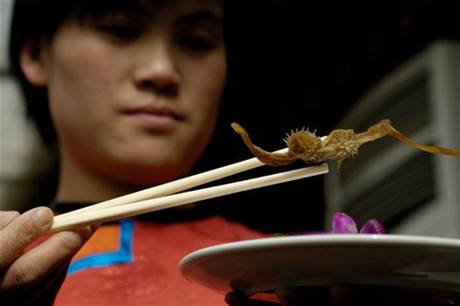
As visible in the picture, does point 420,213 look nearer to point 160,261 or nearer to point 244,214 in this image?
point 244,214

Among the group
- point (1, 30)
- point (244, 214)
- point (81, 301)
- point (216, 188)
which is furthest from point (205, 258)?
point (1, 30)

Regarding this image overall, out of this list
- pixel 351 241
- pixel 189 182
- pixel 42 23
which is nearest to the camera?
pixel 351 241

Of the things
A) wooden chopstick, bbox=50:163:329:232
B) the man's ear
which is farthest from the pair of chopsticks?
the man's ear

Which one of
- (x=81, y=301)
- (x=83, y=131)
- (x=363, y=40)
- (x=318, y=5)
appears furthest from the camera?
(x=363, y=40)

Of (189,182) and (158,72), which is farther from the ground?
(158,72)

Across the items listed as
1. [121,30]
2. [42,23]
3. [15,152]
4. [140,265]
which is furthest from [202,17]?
[15,152]

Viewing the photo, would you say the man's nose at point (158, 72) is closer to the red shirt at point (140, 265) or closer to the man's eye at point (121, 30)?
the man's eye at point (121, 30)

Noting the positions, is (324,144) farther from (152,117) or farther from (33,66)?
(33,66)

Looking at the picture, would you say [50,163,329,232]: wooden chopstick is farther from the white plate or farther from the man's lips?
the man's lips
